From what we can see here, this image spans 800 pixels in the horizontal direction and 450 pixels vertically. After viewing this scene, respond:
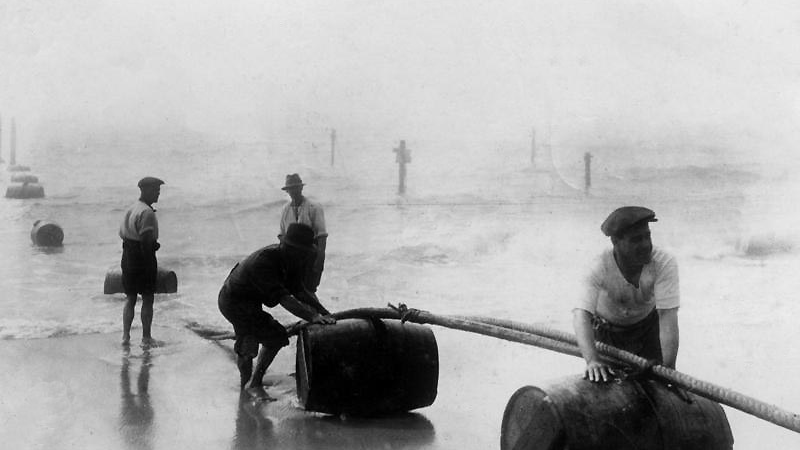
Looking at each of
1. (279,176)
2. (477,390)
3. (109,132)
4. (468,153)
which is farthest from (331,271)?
(109,132)

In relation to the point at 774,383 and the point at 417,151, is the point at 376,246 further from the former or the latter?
the point at 417,151

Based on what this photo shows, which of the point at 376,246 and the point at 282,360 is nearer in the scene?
the point at 282,360

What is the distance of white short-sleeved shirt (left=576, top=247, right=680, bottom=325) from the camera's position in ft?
12.0

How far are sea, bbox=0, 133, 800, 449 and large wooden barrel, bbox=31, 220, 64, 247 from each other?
0.73 ft

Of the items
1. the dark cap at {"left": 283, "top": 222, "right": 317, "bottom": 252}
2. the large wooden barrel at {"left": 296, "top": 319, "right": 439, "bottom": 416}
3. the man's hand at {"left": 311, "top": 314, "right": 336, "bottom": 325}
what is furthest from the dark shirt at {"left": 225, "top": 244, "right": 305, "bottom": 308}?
the large wooden barrel at {"left": 296, "top": 319, "right": 439, "bottom": 416}

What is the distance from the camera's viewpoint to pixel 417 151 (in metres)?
46.3

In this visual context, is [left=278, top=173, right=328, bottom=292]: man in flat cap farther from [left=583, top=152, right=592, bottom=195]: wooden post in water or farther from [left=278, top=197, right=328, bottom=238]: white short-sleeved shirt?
[left=583, top=152, right=592, bottom=195]: wooden post in water

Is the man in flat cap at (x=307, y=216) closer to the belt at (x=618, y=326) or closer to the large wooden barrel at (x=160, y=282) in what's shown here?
the large wooden barrel at (x=160, y=282)

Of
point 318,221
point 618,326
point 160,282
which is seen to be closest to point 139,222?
point 318,221

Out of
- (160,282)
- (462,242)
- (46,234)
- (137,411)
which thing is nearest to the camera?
(137,411)

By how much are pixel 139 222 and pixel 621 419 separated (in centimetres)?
551

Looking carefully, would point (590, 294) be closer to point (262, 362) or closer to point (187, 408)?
point (262, 362)

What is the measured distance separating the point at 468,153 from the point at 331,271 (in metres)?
29.8

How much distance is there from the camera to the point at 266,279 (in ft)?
18.6
